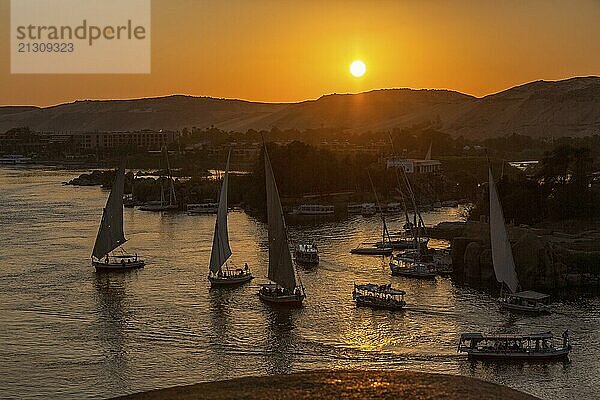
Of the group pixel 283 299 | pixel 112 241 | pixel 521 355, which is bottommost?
pixel 521 355

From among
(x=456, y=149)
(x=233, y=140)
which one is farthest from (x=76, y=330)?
(x=233, y=140)

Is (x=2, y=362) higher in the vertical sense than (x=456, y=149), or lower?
lower

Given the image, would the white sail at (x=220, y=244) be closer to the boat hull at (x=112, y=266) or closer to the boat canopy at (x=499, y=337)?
the boat hull at (x=112, y=266)

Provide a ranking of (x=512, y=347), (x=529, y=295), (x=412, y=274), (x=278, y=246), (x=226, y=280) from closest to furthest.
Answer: (x=512, y=347) → (x=529, y=295) → (x=278, y=246) → (x=226, y=280) → (x=412, y=274)

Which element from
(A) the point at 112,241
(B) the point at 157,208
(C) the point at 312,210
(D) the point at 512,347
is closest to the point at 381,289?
(D) the point at 512,347

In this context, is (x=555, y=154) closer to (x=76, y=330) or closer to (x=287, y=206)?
(x=287, y=206)

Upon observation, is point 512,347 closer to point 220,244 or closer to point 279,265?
point 279,265

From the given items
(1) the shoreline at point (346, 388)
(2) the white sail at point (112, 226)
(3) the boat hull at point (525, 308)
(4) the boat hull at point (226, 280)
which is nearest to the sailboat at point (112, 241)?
(2) the white sail at point (112, 226)
